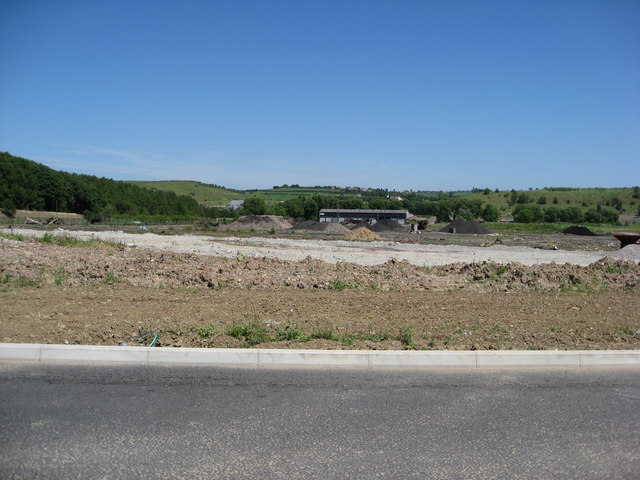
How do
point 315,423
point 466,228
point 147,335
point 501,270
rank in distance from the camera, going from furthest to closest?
point 466,228
point 501,270
point 147,335
point 315,423

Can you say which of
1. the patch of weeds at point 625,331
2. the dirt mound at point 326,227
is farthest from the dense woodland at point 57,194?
the patch of weeds at point 625,331

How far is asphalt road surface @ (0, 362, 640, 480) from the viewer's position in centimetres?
400

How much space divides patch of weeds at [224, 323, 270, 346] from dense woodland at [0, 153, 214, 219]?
260 ft

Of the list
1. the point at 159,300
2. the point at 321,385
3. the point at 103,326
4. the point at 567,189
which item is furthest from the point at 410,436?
the point at 567,189

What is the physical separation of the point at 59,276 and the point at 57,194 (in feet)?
304

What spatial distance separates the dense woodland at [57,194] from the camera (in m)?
89.5

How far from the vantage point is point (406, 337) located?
7.40m

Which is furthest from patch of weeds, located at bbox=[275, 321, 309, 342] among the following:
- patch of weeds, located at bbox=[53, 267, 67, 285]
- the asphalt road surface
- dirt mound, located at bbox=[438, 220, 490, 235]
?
dirt mound, located at bbox=[438, 220, 490, 235]

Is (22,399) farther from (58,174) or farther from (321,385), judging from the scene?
(58,174)

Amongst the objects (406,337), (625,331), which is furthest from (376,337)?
(625,331)

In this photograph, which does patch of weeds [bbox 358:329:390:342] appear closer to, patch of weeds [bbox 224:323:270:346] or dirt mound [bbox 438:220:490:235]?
patch of weeds [bbox 224:323:270:346]

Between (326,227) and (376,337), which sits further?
(326,227)

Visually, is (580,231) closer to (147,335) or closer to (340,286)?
(340,286)

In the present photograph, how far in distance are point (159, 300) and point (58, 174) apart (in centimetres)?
10112
